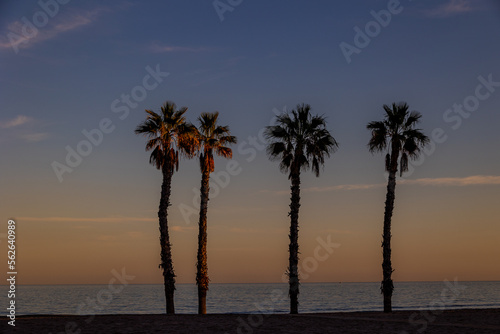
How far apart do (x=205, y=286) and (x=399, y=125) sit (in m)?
17.5

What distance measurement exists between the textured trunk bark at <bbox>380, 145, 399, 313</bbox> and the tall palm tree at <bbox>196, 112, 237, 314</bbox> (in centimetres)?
1143

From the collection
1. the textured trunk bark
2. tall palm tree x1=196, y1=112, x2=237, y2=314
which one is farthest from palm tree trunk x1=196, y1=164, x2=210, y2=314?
the textured trunk bark

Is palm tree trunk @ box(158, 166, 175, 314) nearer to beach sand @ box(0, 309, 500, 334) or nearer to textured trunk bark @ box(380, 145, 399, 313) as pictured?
beach sand @ box(0, 309, 500, 334)

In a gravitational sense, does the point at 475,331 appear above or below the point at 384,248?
below

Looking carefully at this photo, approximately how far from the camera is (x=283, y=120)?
39.2 metres

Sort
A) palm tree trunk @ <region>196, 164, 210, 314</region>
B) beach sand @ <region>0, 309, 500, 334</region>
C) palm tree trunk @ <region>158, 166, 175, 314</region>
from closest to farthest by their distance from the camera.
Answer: beach sand @ <region>0, 309, 500, 334</region>
palm tree trunk @ <region>158, 166, 175, 314</region>
palm tree trunk @ <region>196, 164, 210, 314</region>

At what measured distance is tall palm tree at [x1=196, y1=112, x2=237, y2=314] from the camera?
1480 inches

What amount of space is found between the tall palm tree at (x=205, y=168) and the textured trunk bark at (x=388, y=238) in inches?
450

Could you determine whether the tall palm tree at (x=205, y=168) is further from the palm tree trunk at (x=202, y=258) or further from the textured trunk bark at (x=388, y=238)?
the textured trunk bark at (x=388, y=238)

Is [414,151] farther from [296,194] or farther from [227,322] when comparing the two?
[227,322]

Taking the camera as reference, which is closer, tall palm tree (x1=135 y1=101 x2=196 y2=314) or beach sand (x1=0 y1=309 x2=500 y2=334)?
beach sand (x1=0 y1=309 x2=500 y2=334)

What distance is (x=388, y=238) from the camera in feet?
122

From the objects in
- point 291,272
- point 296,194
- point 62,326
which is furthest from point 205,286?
point 62,326

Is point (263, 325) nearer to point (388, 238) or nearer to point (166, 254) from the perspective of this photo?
point (166, 254)
